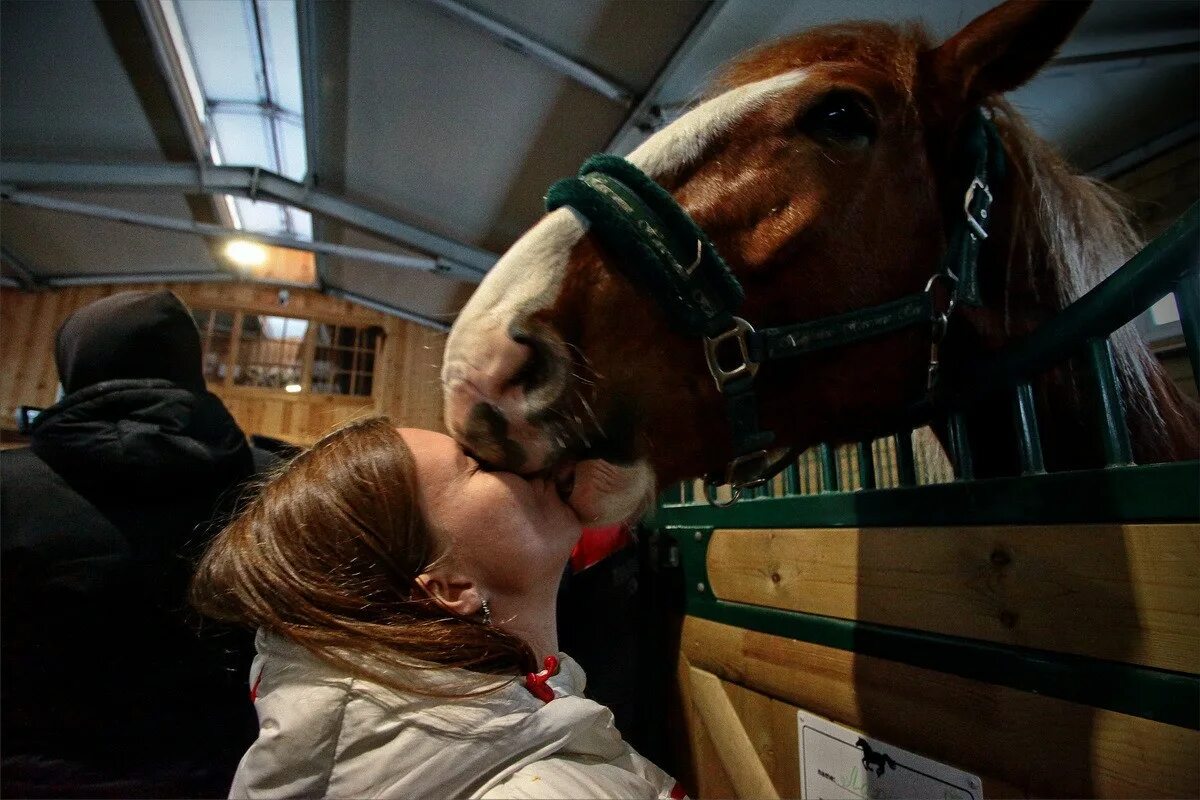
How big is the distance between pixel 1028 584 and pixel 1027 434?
0.55 ft

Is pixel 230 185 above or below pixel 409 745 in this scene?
above

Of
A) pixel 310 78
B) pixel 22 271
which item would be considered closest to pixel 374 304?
pixel 22 271

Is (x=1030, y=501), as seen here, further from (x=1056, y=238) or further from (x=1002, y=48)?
(x=1002, y=48)

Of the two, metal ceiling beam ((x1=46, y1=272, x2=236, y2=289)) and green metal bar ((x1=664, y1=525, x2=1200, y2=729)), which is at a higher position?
metal ceiling beam ((x1=46, y1=272, x2=236, y2=289))

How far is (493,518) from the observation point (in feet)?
2.10

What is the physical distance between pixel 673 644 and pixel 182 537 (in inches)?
40.8

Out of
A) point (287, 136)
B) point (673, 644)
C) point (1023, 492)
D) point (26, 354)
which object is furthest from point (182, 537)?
point (26, 354)

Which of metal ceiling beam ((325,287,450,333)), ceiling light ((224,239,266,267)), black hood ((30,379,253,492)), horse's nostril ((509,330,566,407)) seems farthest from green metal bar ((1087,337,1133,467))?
metal ceiling beam ((325,287,450,333))

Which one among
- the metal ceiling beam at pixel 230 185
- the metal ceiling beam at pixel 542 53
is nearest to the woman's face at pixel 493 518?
the metal ceiling beam at pixel 542 53

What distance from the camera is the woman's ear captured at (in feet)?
2.14

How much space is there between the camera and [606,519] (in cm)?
71

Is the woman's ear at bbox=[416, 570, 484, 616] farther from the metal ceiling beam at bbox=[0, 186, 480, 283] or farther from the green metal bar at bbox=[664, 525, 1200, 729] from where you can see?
the metal ceiling beam at bbox=[0, 186, 480, 283]

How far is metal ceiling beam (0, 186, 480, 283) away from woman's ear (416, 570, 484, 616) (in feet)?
12.1

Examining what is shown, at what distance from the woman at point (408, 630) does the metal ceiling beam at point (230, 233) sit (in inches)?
143
